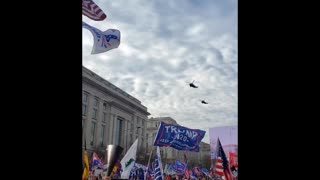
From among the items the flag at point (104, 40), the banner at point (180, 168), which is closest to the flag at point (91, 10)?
the flag at point (104, 40)

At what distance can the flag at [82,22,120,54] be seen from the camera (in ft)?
18.8

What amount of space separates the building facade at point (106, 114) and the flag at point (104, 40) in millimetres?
45969

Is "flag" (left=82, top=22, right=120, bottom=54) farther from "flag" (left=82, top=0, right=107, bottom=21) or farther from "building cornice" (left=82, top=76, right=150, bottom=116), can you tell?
"building cornice" (left=82, top=76, right=150, bottom=116)

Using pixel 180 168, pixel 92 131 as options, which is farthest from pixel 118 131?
pixel 180 168

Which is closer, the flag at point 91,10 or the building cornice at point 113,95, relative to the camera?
the flag at point 91,10

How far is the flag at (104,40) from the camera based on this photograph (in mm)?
5730

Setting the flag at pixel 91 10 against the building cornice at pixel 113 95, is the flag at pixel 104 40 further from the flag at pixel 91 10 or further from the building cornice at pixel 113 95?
the building cornice at pixel 113 95

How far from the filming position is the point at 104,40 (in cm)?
584
